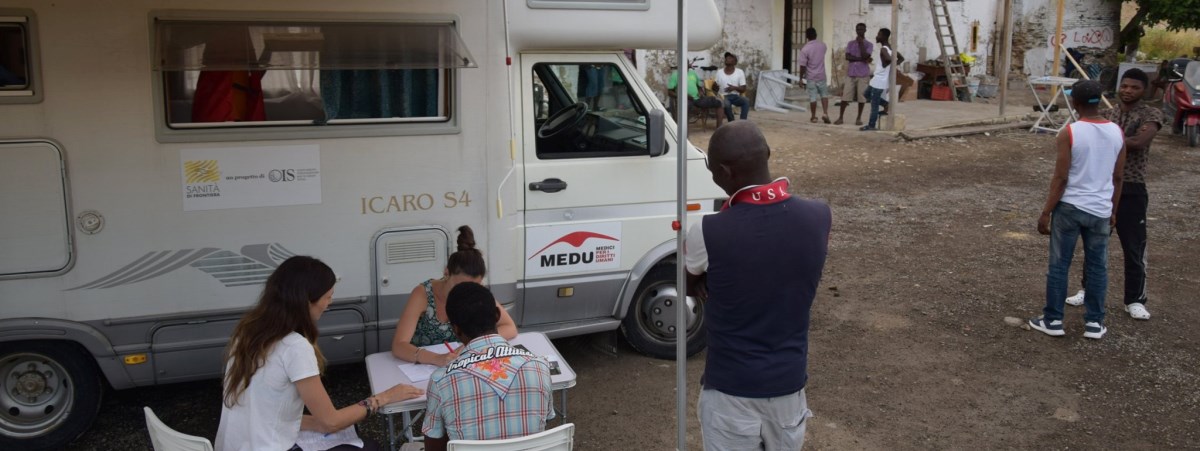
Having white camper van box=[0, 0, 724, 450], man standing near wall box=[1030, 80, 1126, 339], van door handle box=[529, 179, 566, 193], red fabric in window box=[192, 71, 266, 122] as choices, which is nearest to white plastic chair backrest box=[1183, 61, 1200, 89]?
man standing near wall box=[1030, 80, 1126, 339]

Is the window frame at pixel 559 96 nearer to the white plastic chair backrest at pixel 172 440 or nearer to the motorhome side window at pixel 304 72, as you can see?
the motorhome side window at pixel 304 72

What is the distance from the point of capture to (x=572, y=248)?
17.2 ft

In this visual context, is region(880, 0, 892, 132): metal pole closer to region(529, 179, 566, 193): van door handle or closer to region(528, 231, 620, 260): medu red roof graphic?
region(528, 231, 620, 260): medu red roof graphic

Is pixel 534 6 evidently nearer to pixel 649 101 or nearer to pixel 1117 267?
pixel 649 101

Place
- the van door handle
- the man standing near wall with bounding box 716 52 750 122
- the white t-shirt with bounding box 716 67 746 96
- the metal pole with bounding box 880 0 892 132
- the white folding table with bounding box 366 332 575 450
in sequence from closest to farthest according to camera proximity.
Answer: the white folding table with bounding box 366 332 575 450, the van door handle, the metal pole with bounding box 880 0 892 132, the man standing near wall with bounding box 716 52 750 122, the white t-shirt with bounding box 716 67 746 96

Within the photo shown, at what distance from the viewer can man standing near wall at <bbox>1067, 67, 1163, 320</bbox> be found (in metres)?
6.20

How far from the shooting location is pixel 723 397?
308cm

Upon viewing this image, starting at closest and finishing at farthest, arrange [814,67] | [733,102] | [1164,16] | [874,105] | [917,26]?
[874,105], [733,102], [814,67], [1164,16], [917,26]

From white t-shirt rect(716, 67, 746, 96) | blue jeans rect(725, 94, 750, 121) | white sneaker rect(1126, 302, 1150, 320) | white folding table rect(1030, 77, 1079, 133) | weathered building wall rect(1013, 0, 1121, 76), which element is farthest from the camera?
weathered building wall rect(1013, 0, 1121, 76)

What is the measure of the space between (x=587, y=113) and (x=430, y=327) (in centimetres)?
156

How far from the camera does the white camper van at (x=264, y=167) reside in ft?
13.9

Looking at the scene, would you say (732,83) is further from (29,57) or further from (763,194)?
(763,194)

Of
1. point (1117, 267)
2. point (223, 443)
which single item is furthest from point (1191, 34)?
point (223, 443)

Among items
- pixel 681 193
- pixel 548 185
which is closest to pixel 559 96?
pixel 548 185
